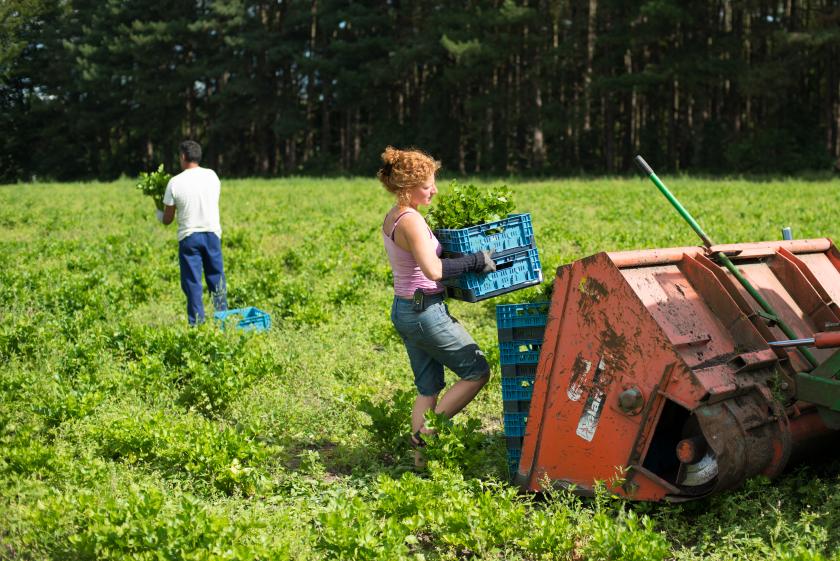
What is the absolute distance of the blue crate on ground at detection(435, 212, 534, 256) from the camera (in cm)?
489

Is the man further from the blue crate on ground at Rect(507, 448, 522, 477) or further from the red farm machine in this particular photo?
the red farm machine

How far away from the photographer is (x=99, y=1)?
5944 cm

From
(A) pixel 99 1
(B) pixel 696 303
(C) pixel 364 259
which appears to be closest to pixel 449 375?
(B) pixel 696 303

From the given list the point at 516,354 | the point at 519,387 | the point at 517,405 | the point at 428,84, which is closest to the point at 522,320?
the point at 516,354

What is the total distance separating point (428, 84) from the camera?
55188 mm

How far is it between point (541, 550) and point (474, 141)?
53.5 m

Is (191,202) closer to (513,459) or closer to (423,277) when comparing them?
(423,277)

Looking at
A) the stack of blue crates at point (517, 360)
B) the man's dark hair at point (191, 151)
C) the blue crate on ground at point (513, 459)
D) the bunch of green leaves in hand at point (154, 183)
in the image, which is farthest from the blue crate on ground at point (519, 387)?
the bunch of green leaves in hand at point (154, 183)

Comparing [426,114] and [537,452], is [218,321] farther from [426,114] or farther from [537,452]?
[426,114]

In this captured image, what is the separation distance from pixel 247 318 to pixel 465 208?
4.52 m

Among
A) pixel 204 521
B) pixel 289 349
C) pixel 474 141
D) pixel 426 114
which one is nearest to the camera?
pixel 204 521

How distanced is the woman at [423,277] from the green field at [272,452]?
367 mm

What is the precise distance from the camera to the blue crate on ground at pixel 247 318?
8392mm

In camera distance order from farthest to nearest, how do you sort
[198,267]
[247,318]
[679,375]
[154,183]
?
[154,183] → [247,318] → [198,267] → [679,375]
